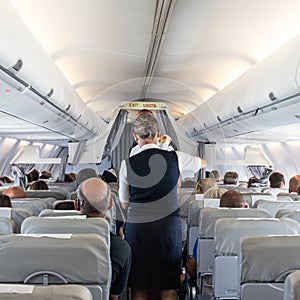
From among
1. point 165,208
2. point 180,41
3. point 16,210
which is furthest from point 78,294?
point 180,41

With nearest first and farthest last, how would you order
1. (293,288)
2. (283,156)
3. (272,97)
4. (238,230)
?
(293,288), (238,230), (272,97), (283,156)

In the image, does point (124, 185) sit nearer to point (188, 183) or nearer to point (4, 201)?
point (4, 201)

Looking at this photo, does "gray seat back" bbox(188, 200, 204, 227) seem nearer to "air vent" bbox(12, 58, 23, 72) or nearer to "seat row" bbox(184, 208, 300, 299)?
"seat row" bbox(184, 208, 300, 299)

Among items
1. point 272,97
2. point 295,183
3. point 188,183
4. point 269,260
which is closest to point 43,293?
point 269,260

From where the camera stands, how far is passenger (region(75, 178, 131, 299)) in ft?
10.5

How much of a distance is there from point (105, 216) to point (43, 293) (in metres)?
1.93

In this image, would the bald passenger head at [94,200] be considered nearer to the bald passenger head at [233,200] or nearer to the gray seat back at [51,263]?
the gray seat back at [51,263]

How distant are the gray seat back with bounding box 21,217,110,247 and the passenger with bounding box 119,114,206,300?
2.94 feet

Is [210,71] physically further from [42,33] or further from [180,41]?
[42,33]

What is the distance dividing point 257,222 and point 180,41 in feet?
10.4

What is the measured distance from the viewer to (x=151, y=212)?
13.1 ft

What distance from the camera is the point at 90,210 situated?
3.45 meters

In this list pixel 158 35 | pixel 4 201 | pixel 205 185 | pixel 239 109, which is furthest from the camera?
pixel 205 185

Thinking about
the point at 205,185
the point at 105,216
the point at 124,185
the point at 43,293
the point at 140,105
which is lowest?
the point at 43,293
